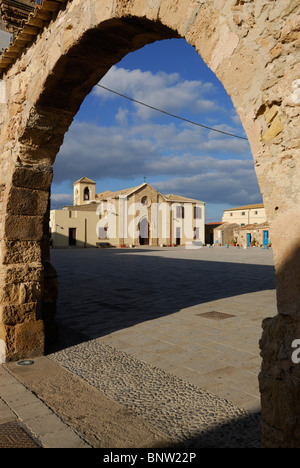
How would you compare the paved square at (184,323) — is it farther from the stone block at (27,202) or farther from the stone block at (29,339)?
the stone block at (27,202)

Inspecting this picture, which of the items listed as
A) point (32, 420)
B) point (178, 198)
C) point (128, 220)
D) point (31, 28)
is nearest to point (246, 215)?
point (178, 198)

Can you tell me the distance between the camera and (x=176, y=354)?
4.16 metres

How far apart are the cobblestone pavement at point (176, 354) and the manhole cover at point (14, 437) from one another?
0.79 m

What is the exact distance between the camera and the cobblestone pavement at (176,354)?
267 cm

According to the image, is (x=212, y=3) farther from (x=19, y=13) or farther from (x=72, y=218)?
(x=72, y=218)

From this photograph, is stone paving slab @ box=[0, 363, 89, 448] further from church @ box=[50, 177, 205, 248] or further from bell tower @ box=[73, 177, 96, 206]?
bell tower @ box=[73, 177, 96, 206]

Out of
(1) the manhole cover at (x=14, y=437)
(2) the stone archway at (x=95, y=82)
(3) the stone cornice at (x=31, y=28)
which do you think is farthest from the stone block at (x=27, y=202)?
(1) the manhole cover at (x=14, y=437)

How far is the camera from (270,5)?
1677 mm

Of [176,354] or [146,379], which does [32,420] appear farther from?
[176,354]

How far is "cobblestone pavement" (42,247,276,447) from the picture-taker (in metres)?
2.67

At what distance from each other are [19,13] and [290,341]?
5.99 metres

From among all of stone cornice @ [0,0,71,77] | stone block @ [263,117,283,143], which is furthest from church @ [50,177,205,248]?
stone block @ [263,117,283,143]

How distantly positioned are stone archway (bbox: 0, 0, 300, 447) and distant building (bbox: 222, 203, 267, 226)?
166 feet

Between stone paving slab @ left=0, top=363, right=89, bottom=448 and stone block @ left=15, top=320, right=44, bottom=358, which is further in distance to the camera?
stone block @ left=15, top=320, right=44, bottom=358
